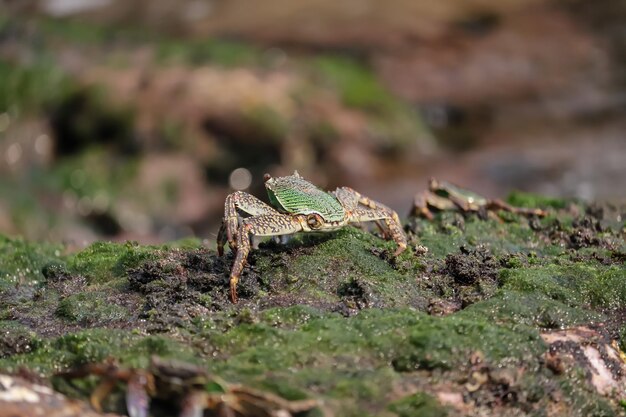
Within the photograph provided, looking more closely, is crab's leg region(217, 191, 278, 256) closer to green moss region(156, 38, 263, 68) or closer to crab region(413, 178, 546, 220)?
crab region(413, 178, 546, 220)

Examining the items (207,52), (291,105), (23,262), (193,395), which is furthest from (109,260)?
(207,52)

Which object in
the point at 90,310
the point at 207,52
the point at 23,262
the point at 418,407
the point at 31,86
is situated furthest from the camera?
the point at 207,52

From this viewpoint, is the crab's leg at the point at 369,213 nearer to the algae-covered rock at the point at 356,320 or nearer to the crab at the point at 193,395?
the algae-covered rock at the point at 356,320

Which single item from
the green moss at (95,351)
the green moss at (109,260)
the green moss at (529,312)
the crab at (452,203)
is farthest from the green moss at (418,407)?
the crab at (452,203)

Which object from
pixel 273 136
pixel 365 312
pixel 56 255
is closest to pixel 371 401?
pixel 365 312

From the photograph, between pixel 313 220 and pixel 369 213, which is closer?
pixel 313 220

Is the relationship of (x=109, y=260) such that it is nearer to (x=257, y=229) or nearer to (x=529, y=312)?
(x=257, y=229)
